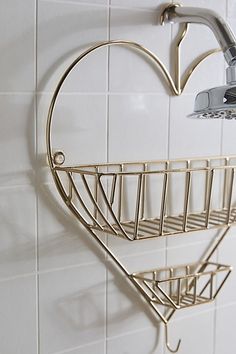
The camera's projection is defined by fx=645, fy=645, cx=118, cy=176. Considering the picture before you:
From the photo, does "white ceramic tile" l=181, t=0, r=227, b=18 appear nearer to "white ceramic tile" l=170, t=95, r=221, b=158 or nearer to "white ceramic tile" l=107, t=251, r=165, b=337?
"white ceramic tile" l=170, t=95, r=221, b=158

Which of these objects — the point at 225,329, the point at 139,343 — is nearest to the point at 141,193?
the point at 139,343

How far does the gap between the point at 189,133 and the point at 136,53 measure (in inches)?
7.3

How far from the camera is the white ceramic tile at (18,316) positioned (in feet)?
3.18

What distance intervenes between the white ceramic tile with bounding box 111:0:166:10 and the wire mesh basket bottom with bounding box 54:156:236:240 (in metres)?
0.26

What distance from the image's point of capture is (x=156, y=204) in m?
1.12

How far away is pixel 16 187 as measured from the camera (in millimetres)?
958

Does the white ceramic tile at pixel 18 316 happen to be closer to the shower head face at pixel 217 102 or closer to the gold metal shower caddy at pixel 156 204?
the gold metal shower caddy at pixel 156 204

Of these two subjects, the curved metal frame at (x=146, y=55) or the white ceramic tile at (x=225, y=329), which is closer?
the curved metal frame at (x=146, y=55)

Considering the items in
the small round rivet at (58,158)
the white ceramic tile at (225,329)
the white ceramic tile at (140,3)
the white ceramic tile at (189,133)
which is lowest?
the white ceramic tile at (225,329)

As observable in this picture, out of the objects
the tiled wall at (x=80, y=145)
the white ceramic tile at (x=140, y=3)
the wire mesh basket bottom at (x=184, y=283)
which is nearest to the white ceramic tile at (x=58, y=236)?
the tiled wall at (x=80, y=145)

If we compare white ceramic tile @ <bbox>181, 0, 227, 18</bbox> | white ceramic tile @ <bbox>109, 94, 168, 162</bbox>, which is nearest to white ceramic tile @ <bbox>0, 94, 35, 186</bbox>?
white ceramic tile @ <bbox>109, 94, 168, 162</bbox>

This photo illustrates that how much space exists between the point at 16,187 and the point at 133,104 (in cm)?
25

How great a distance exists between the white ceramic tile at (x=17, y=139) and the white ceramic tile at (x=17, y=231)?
21mm

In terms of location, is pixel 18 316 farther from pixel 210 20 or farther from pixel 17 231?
pixel 210 20
